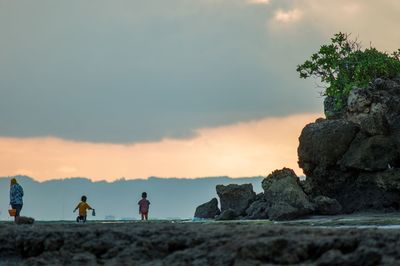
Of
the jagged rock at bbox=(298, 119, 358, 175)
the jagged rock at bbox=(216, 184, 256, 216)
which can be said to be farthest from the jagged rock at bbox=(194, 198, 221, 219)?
the jagged rock at bbox=(298, 119, 358, 175)

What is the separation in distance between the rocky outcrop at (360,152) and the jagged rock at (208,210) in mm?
7287

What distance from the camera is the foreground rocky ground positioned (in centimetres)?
812

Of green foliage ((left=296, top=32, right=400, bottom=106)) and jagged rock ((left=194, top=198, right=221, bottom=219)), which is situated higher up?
green foliage ((left=296, top=32, right=400, bottom=106))

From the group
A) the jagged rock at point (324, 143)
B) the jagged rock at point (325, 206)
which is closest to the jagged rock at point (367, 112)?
the jagged rock at point (324, 143)

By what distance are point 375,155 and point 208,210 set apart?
11448 millimetres

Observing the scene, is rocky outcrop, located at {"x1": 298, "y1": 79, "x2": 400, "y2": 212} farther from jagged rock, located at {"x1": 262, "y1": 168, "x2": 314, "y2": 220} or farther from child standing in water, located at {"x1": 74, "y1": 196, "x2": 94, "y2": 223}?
child standing in water, located at {"x1": 74, "y1": 196, "x2": 94, "y2": 223}

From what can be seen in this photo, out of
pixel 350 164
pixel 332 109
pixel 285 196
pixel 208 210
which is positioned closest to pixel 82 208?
pixel 285 196

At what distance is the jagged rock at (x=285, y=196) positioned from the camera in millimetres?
26609

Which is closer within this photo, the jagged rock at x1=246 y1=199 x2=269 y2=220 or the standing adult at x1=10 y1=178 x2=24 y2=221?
the standing adult at x1=10 y1=178 x2=24 y2=221

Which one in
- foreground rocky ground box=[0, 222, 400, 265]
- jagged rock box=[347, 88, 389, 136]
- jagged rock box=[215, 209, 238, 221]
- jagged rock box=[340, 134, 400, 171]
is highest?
jagged rock box=[347, 88, 389, 136]

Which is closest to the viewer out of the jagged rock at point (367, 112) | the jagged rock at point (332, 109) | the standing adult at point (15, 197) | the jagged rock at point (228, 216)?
the standing adult at point (15, 197)

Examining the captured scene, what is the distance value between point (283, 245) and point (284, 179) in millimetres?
23863

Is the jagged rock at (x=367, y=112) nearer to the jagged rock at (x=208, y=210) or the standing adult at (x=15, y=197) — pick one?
the jagged rock at (x=208, y=210)

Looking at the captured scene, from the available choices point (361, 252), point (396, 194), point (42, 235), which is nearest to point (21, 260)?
point (42, 235)
